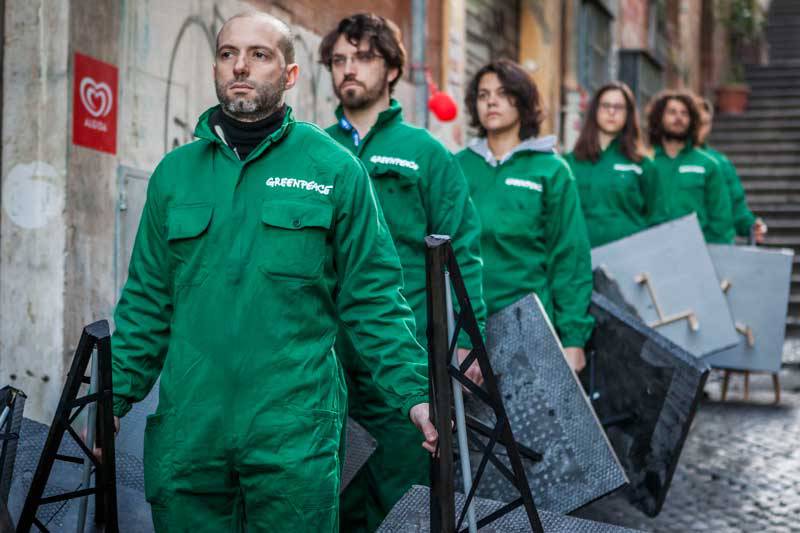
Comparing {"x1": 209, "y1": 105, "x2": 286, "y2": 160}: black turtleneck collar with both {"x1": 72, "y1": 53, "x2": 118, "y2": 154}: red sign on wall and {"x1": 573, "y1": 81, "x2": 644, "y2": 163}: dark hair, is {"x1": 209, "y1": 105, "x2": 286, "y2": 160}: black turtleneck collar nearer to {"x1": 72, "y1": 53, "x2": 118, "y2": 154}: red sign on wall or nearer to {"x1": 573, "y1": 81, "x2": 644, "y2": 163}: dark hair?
{"x1": 72, "y1": 53, "x2": 118, "y2": 154}: red sign on wall

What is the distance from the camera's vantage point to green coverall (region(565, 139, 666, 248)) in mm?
7668

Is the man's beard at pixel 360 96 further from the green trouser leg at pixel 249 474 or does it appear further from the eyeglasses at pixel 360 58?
the green trouser leg at pixel 249 474

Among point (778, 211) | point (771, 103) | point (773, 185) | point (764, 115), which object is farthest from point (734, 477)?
point (771, 103)

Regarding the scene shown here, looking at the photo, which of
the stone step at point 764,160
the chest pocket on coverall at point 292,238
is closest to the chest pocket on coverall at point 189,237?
the chest pocket on coverall at point 292,238

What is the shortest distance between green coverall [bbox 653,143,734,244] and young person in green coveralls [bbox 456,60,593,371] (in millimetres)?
3900

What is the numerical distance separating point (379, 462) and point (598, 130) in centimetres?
395

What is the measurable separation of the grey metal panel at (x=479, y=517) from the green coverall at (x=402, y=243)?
0.87 m

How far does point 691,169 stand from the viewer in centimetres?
929

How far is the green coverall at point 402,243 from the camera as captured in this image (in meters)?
4.43

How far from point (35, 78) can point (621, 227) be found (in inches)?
154

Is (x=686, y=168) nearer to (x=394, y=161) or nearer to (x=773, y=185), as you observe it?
(x=394, y=161)

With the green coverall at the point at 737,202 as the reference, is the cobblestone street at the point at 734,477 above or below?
below

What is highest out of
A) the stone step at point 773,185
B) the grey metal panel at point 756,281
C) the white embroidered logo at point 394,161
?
the stone step at point 773,185

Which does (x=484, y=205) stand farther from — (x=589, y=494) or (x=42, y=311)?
(x=42, y=311)
